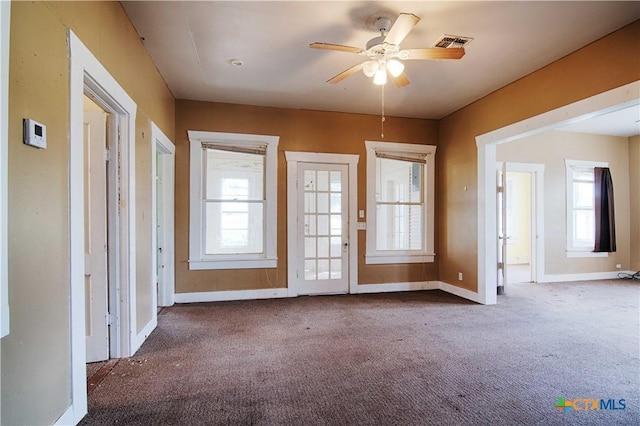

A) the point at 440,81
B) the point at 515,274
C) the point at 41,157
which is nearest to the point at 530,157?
the point at 515,274

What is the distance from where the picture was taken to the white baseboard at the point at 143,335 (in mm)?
2916

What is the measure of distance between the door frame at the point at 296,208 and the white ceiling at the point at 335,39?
37.3 inches

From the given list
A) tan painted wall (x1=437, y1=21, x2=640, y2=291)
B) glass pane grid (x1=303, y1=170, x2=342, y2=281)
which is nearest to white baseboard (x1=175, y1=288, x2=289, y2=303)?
glass pane grid (x1=303, y1=170, x2=342, y2=281)

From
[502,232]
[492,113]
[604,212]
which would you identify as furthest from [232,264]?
[604,212]

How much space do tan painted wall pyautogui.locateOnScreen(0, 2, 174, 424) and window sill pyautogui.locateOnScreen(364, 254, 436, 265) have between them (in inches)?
162

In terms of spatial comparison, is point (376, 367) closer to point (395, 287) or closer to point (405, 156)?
point (395, 287)

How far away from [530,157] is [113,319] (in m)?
7.00

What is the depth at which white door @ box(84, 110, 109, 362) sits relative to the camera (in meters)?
2.65

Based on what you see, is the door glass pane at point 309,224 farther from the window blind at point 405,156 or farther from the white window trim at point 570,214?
the white window trim at point 570,214

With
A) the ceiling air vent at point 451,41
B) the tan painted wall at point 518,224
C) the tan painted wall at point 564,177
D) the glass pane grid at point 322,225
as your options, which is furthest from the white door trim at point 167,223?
the tan painted wall at point 518,224

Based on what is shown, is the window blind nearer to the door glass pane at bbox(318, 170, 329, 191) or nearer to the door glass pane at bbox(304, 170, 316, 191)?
the door glass pane at bbox(318, 170, 329, 191)

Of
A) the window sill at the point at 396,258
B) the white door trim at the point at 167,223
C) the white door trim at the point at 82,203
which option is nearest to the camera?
the white door trim at the point at 82,203

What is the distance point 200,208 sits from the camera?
473 centimetres

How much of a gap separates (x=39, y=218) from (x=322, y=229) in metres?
3.83
